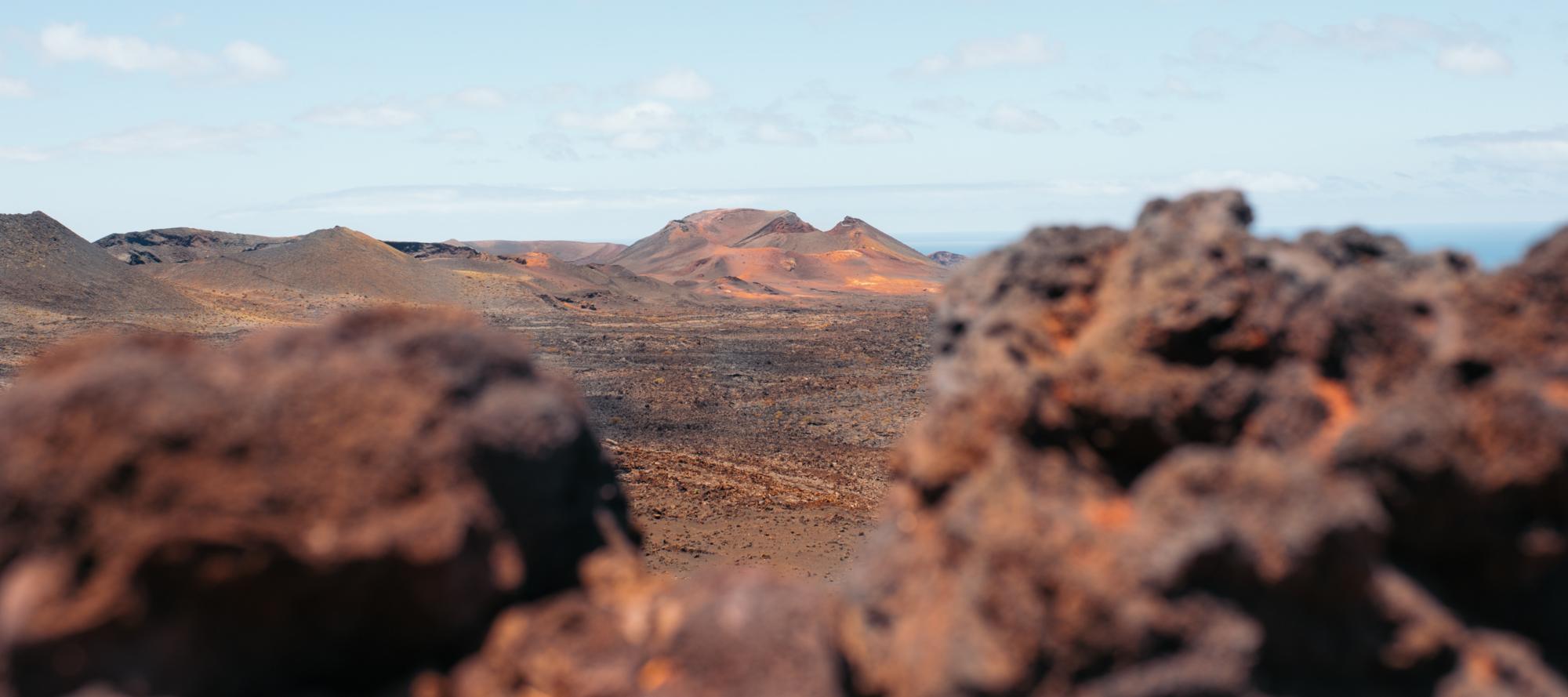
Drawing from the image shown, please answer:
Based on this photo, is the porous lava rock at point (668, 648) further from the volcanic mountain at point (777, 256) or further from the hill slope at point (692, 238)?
the hill slope at point (692, 238)

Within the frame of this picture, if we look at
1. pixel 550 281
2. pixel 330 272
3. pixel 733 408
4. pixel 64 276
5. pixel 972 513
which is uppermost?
pixel 64 276

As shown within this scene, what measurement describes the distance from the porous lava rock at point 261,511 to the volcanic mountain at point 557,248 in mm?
111064

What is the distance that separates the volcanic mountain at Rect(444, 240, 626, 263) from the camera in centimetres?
11656

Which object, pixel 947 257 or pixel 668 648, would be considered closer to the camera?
pixel 668 648

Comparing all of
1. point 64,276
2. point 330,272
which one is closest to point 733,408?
point 64,276

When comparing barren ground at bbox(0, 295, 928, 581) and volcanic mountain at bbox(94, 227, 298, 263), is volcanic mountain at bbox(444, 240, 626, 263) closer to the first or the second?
volcanic mountain at bbox(94, 227, 298, 263)

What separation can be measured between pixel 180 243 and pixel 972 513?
79.0 metres

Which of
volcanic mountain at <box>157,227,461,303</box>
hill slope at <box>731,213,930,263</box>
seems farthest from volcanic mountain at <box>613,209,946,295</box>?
volcanic mountain at <box>157,227,461,303</box>

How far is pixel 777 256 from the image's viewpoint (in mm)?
76750

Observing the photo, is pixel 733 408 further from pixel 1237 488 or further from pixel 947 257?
pixel 947 257

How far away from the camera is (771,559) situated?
38.8 ft

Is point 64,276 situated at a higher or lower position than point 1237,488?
higher

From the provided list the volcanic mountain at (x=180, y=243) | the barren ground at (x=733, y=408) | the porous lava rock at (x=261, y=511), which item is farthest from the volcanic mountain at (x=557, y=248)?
the porous lava rock at (x=261, y=511)

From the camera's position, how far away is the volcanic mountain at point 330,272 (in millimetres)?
46031
